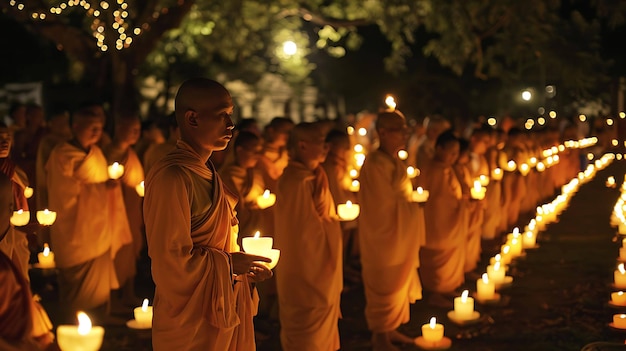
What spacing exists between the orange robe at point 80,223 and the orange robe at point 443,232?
3.35 metres

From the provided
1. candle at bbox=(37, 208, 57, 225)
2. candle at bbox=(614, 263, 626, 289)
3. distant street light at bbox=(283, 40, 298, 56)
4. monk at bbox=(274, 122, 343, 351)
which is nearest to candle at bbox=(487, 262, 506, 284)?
candle at bbox=(614, 263, 626, 289)

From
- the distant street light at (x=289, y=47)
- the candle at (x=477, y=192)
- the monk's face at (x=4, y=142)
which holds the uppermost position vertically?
the distant street light at (x=289, y=47)

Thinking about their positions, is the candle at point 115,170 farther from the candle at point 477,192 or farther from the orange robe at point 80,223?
the candle at point 477,192

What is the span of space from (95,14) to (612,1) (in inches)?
345

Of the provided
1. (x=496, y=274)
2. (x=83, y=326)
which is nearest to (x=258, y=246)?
(x=83, y=326)

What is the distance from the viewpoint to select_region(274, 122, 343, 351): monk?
19.5ft

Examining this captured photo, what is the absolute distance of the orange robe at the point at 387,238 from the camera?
668 cm

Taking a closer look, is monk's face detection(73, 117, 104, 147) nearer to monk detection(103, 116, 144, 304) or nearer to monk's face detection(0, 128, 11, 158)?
monk detection(103, 116, 144, 304)

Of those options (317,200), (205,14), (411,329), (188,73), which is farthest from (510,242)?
(188,73)

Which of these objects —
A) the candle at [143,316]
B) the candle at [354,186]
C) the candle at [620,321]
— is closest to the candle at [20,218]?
the candle at [143,316]

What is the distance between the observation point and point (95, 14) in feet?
38.4

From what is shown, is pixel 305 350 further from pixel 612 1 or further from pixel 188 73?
pixel 188 73

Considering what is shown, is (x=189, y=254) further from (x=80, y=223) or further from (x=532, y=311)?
(x=532, y=311)

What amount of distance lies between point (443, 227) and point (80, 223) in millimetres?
3723
